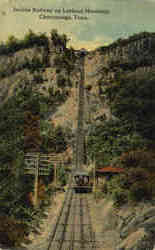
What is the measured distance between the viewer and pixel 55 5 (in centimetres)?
559

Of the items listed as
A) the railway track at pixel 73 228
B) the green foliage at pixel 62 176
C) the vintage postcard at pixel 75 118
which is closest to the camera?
the railway track at pixel 73 228

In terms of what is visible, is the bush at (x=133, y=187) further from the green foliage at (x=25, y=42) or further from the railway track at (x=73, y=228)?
the green foliage at (x=25, y=42)

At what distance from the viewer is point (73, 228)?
198 inches

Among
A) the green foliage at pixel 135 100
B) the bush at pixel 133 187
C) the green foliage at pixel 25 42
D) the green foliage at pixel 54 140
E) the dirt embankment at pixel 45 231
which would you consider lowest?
the dirt embankment at pixel 45 231

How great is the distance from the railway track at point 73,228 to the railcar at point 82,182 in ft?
0.37

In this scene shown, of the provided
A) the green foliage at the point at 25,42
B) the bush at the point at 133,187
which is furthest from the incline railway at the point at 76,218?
the green foliage at the point at 25,42

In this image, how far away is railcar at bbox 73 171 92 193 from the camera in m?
5.11

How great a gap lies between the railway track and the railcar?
0.11 meters

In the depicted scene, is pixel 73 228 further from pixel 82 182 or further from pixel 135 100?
pixel 135 100

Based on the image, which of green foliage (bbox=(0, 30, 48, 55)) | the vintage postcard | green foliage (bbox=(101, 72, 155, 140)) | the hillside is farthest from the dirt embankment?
green foliage (bbox=(0, 30, 48, 55))

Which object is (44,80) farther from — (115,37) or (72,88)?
(115,37)

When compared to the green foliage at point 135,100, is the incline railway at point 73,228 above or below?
below

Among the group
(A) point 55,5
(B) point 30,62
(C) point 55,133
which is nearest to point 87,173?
(C) point 55,133

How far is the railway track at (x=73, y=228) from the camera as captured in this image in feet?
16.3
